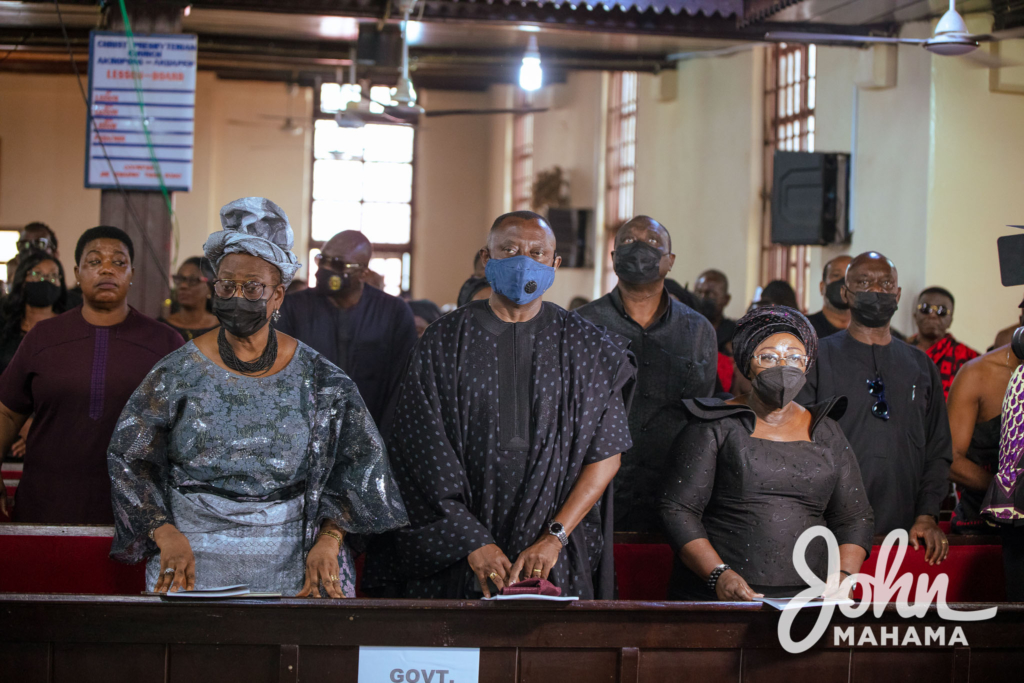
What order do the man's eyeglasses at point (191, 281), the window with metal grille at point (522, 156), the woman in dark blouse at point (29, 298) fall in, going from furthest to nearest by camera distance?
the window with metal grille at point (522, 156) < the man's eyeglasses at point (191, 281) < the woman in dark blouse at point (29, 298)

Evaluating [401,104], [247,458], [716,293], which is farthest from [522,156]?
[247,458]

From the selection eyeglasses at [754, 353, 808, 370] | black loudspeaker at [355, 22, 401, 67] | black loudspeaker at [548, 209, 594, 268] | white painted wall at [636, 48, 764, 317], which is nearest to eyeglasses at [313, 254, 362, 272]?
eyeglasses at [754, 353, 808, 370]

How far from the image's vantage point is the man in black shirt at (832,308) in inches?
203

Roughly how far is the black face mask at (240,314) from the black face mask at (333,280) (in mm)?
1850

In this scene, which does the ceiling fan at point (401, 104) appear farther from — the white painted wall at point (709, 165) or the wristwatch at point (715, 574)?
the wristwatch at point (715, 574)

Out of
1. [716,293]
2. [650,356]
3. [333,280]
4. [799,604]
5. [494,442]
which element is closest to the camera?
[799,604]

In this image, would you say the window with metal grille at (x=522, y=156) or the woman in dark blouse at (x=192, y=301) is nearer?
the woman in dark blouse at (x=192, y=301)

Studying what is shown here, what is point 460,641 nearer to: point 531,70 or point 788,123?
point 531,70

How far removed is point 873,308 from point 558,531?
1810 millimetres

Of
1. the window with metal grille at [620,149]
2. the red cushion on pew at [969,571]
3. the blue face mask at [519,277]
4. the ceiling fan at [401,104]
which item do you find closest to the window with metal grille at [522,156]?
the window with metal grille at [620,149]

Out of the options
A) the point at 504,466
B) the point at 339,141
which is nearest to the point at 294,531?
the point at 504,466

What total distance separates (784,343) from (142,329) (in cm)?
212

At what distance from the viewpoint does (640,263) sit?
12.9 ft

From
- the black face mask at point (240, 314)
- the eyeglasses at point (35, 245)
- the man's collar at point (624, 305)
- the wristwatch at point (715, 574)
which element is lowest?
the wristwatch at point (715, 574)
